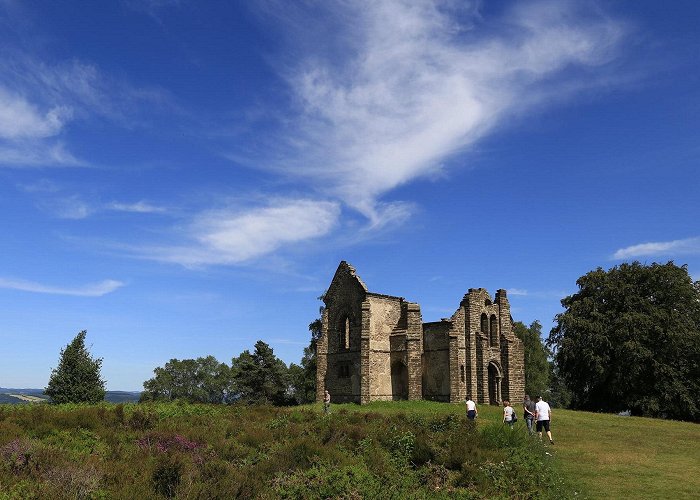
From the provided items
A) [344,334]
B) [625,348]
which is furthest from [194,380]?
[625,348]

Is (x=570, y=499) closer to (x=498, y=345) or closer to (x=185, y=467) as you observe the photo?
(x=185, y=467)

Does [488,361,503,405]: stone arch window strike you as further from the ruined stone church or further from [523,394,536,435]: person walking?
[523,394,536,435]: person walking

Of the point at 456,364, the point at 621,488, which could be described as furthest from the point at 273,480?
the point at 456,364

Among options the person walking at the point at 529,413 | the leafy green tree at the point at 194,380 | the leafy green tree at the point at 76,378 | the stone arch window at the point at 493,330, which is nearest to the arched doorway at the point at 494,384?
the stone arch window at the point at 493,330

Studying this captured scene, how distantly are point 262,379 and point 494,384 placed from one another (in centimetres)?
2952

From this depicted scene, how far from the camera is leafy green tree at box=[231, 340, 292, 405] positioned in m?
62.8

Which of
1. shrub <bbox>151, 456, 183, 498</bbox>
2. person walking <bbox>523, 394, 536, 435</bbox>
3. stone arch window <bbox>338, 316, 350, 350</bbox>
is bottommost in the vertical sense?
shrub <bbox>151, 456, 183, 498</bbox>

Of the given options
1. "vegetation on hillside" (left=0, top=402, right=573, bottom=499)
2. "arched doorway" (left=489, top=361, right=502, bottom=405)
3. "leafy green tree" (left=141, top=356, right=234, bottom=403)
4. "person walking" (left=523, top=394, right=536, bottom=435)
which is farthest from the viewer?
"leafy green tree" (left=141, top=356, right=234, bottom=403)

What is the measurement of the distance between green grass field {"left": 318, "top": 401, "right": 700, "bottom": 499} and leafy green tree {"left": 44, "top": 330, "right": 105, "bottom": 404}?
21.6m

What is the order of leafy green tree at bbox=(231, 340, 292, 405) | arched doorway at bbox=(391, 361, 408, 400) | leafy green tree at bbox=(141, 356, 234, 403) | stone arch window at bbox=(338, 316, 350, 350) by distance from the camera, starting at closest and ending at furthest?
arched doorway at bbox=(391, 361, 408, 400), stone arch window at bbox=(338, 316, 350, 350), leafy green tree at bbox=(231, 340, 292, 405), leafy green tree at bbox=(141, 356, 234, 403)

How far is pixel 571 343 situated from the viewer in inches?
1874

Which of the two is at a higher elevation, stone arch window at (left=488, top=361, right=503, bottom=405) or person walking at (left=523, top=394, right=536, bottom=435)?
stone arch window at (left=488, top=361, right=503, bottom=405)

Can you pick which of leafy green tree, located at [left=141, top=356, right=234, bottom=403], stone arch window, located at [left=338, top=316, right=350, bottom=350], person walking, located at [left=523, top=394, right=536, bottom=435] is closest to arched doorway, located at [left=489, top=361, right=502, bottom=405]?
stone arch window, located at [left=338, top=316, right=350, bottom=350]

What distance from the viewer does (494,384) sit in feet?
137
